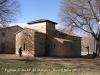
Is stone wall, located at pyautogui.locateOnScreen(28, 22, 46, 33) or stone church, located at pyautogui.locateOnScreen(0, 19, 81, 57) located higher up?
stone wall, located at pyautogui.locateOnScreen(28, 22, 46, 33)

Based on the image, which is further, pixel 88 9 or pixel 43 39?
pixel 43 39

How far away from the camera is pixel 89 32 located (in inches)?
Result: 1037

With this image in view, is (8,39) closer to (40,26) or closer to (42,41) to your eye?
(40,26)

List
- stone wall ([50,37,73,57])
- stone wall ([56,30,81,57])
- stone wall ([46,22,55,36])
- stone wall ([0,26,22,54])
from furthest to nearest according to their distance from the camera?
stone wall ([0,26,22,54]), stone wall ([56,30,81,57]), stone wall ([46,22,55,36]), stone wall ([50,37,73,57])

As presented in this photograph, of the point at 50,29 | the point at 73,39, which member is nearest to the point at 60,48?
the point at 50,29

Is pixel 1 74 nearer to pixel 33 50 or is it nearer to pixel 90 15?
pixel 33 50

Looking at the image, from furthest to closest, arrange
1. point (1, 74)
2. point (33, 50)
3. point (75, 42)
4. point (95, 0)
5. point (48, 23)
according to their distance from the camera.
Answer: point (75, 42), point (48, 23), point (33, 50), point (95, 0), point (1, 74)

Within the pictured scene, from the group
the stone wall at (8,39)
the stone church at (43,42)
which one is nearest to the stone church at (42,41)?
the stone church at (43,42)

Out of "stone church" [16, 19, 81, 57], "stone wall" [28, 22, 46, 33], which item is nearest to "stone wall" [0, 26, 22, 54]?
"stone church" [16, 19, 81, 57]

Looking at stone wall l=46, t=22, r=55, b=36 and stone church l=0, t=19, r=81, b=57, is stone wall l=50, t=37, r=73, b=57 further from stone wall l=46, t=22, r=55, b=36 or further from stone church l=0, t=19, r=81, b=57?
stone wall l=46, t=22, r=55, b=36

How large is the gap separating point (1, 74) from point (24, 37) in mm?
16851

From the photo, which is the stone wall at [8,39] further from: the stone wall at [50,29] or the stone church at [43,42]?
the stone wall at [50,29]

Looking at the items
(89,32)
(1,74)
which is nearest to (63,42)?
(89,32)

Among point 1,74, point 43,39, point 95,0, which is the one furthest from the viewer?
point 43,39
